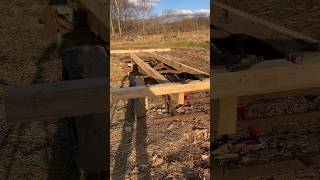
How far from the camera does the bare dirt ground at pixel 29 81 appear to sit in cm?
81

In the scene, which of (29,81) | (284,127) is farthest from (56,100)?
(284,127)

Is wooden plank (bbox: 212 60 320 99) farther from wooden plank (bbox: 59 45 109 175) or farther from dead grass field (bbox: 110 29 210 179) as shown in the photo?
dead grass field (bbox: 110 29 210 179)

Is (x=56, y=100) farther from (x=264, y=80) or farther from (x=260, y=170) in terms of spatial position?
(x=260, y=170)

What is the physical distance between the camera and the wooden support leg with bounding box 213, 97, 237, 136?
37.9 inches

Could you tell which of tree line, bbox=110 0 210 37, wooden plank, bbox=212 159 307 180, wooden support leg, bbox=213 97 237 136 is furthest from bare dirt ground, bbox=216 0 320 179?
tree line, bbox=110 0 210 37

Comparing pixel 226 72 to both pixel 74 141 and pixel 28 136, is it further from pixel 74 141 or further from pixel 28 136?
pixel 28 136

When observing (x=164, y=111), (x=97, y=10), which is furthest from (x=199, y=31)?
(x=164, y=111)

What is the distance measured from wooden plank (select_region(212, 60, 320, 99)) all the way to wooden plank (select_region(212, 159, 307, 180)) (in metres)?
0.63

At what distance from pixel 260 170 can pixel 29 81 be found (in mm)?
1148

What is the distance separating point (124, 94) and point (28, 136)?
0.27m

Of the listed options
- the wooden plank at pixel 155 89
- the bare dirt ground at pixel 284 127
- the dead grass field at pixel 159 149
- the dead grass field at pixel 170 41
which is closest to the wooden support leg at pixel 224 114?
the wooden plank at pixel 155 89

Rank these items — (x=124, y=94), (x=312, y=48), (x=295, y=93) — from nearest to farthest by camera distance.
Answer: (x=124, y=94), (x=312, y=48), (x=295, y=93)

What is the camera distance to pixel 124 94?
990 mm

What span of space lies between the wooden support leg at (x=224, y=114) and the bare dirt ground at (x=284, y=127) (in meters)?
0.74
